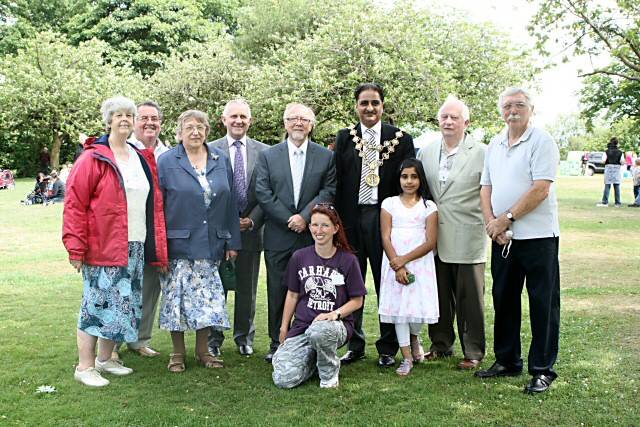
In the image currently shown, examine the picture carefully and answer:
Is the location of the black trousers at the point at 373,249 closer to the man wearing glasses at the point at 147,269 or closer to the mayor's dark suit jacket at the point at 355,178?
the mayor's dark suit jacket at the point at 355,178

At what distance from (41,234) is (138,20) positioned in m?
27.7

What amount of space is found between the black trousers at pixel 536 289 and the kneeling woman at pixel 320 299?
1090mm

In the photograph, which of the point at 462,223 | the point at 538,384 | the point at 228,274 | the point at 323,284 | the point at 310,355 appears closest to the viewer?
the point at 538,384

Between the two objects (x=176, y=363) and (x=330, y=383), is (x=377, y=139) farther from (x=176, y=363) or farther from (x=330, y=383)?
(x=176, y=363)

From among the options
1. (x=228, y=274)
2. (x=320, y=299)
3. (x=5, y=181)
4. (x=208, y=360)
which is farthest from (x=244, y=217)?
(x=5, y=181)

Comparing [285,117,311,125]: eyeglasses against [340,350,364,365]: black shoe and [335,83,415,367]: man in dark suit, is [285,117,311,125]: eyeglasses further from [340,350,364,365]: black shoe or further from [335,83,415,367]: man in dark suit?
[340,350,364,365]: black shoe

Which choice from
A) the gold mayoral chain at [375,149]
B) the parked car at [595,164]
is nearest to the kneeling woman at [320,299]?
the gold mayoral chain at [375,149]

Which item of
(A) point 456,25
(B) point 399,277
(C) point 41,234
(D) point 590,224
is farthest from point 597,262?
(A) point 456,25

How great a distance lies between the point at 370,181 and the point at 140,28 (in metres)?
37.1

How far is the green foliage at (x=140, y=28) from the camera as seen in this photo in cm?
3931

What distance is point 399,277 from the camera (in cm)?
547

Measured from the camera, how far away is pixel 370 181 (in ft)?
18.7

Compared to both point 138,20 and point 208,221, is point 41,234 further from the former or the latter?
point 138,20

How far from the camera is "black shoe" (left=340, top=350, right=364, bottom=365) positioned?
18.9 feet
